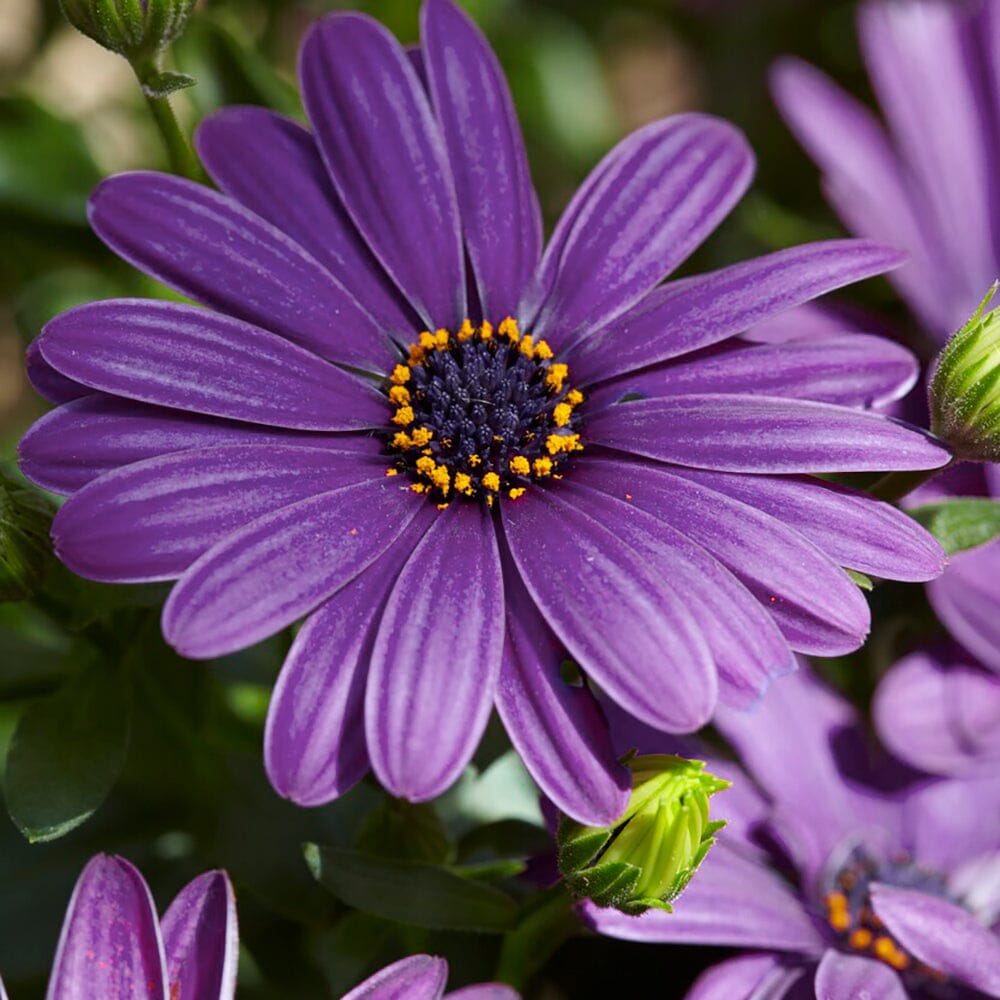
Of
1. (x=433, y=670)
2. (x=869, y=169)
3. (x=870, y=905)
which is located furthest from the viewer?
(x=869, y=169)

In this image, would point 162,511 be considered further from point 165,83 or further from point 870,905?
point 870,905

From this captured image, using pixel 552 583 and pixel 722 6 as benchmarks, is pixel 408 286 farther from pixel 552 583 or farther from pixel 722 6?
pixel 722 6

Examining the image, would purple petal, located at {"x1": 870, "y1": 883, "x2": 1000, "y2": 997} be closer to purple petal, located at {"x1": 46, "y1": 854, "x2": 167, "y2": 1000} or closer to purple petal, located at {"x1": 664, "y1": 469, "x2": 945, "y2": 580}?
purple petal, located at {"x1": 664, "y1": 469, "x2": 945, "y2": 580}

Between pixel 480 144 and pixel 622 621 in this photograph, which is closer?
pixel 622 621

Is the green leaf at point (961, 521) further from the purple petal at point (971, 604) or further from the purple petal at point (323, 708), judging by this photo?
the purple petal at point (323, 708)

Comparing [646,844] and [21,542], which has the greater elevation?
[21,542]

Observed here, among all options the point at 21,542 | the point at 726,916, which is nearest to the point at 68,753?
the point at 21,542

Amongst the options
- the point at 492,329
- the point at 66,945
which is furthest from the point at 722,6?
the point at 66,945
